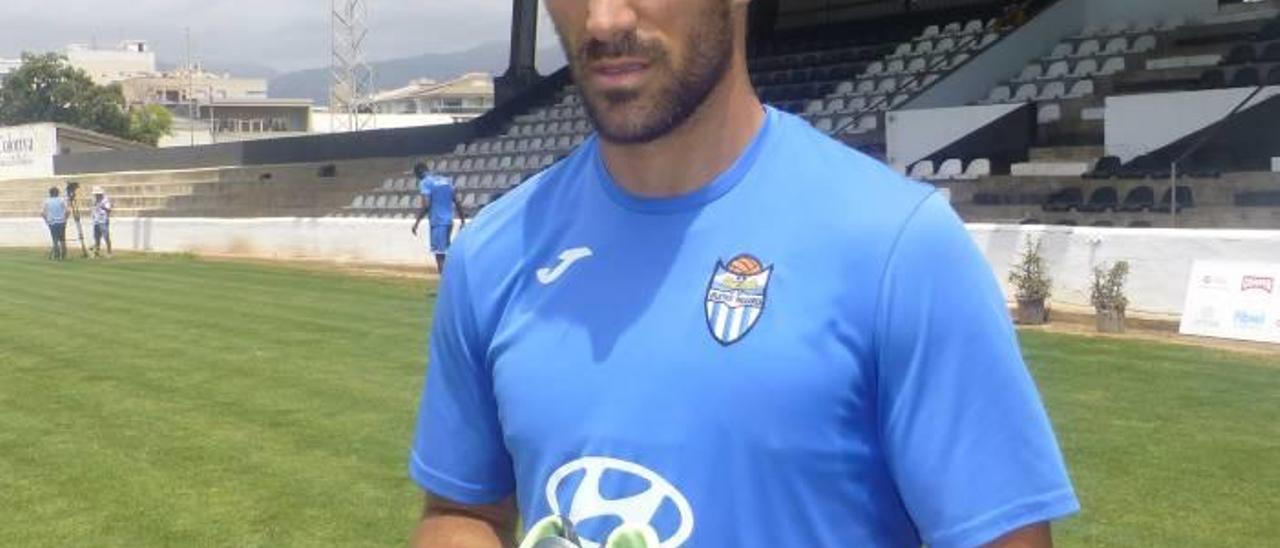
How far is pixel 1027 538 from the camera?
58.7 inches

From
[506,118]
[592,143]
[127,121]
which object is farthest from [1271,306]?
[127,121]

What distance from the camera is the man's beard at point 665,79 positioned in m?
1.64

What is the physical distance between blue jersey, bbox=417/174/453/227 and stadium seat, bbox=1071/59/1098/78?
33.4 feet

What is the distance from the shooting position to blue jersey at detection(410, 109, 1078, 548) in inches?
58.2

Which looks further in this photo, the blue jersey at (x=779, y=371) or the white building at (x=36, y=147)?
the white building at (x=36, y=147)

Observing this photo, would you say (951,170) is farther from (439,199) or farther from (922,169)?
(439,199)

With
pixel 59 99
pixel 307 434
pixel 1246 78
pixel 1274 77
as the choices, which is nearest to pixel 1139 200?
pixel 1246 78

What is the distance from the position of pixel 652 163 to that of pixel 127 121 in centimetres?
9850

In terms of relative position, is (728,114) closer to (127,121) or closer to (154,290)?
(154,290)

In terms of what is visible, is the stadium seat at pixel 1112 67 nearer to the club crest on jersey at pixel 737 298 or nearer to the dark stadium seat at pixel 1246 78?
the dark stadium seat at pixel 1246 78

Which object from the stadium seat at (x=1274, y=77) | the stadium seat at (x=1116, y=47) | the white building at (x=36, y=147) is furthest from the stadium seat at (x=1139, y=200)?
the white building at (x=36, y=147)

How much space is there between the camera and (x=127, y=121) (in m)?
92.4

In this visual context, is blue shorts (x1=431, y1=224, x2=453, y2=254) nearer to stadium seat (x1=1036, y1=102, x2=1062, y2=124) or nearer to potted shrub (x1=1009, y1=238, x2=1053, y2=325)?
potted shrub (x1=1009, y1=238, x2=1053, y2=325)

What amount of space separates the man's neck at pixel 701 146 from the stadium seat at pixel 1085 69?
20.2 meters
